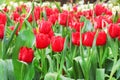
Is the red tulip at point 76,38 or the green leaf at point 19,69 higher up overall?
the red tulip at point 76,38

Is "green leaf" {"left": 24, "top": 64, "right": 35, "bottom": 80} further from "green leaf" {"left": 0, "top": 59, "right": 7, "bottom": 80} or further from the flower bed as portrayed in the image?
"green leaf" {"left": 0, "top": 59, "right": 7, "bottom": 80}

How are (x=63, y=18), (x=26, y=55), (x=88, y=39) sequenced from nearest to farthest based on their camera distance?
(x=26, y=55) < (x=88, y=39) < (x=63, y=18)

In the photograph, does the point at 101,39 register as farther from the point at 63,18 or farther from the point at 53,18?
the point at 53,18

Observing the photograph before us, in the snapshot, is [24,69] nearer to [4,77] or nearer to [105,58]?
[4,77]

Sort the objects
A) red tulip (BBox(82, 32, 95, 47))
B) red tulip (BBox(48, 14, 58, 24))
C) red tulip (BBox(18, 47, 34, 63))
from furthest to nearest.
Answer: red tulip (BBox(48, 14, 58, 24)) → red tulip (BBox(82, 32, 95, 47)) → red tulip (BBox(18, 47, 34, 63))

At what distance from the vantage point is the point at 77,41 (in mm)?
1896

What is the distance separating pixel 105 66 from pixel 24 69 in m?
0.48

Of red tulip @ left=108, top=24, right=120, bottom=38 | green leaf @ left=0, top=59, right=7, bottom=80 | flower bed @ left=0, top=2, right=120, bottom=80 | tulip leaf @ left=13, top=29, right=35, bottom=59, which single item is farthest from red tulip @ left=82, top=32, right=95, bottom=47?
green leaf @ left=0, top=59, right=7, bottom=80

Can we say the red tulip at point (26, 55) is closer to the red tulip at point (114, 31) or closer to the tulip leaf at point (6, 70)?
the tulip leaf at point (6, 70)

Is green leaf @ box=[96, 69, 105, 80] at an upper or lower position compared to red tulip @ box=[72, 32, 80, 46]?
lower

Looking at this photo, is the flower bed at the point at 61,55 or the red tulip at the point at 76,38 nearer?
the flower bed at the point at 61,55

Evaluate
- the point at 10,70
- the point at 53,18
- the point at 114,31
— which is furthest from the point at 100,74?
the point at 53,18

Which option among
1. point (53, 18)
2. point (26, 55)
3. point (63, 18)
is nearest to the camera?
point (26, 55)

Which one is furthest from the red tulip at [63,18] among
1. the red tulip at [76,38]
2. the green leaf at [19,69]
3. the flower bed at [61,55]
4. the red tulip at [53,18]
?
the green leaf at [19,69]
